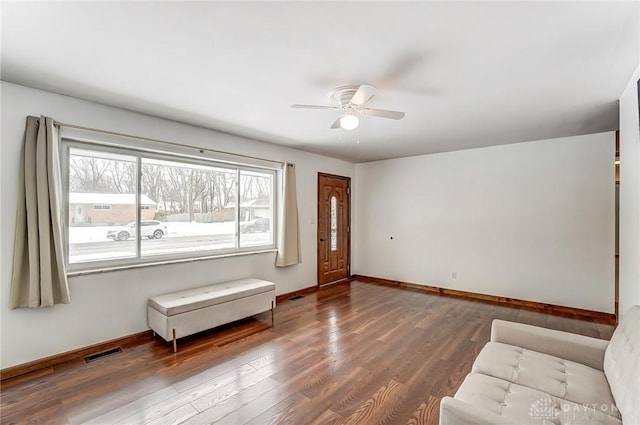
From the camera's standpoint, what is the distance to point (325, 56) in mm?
2086

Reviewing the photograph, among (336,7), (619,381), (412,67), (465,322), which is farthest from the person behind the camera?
(465,322)

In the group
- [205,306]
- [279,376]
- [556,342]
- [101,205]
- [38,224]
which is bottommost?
[279,376]

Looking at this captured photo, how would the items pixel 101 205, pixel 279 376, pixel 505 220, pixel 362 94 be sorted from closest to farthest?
pixel 362 94
pixel 279 376
pixel 101 205
pixel 505 220

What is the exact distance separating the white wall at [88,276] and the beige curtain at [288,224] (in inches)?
20.3

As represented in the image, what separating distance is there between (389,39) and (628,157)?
2522mm

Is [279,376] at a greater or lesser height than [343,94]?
lesser

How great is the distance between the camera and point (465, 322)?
152 inches

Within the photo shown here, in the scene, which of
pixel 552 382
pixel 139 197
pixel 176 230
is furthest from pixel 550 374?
pixel 139 197

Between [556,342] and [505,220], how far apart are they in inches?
123

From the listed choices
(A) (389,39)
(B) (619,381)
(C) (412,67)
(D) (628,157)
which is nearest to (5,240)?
(A) (389,39)

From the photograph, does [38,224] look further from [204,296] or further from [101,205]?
[204,296]

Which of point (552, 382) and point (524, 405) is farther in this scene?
point (552, 382)

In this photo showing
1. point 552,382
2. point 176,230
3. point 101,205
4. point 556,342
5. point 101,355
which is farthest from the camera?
point 176,230

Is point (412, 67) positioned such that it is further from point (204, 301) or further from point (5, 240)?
point (5, 240)
